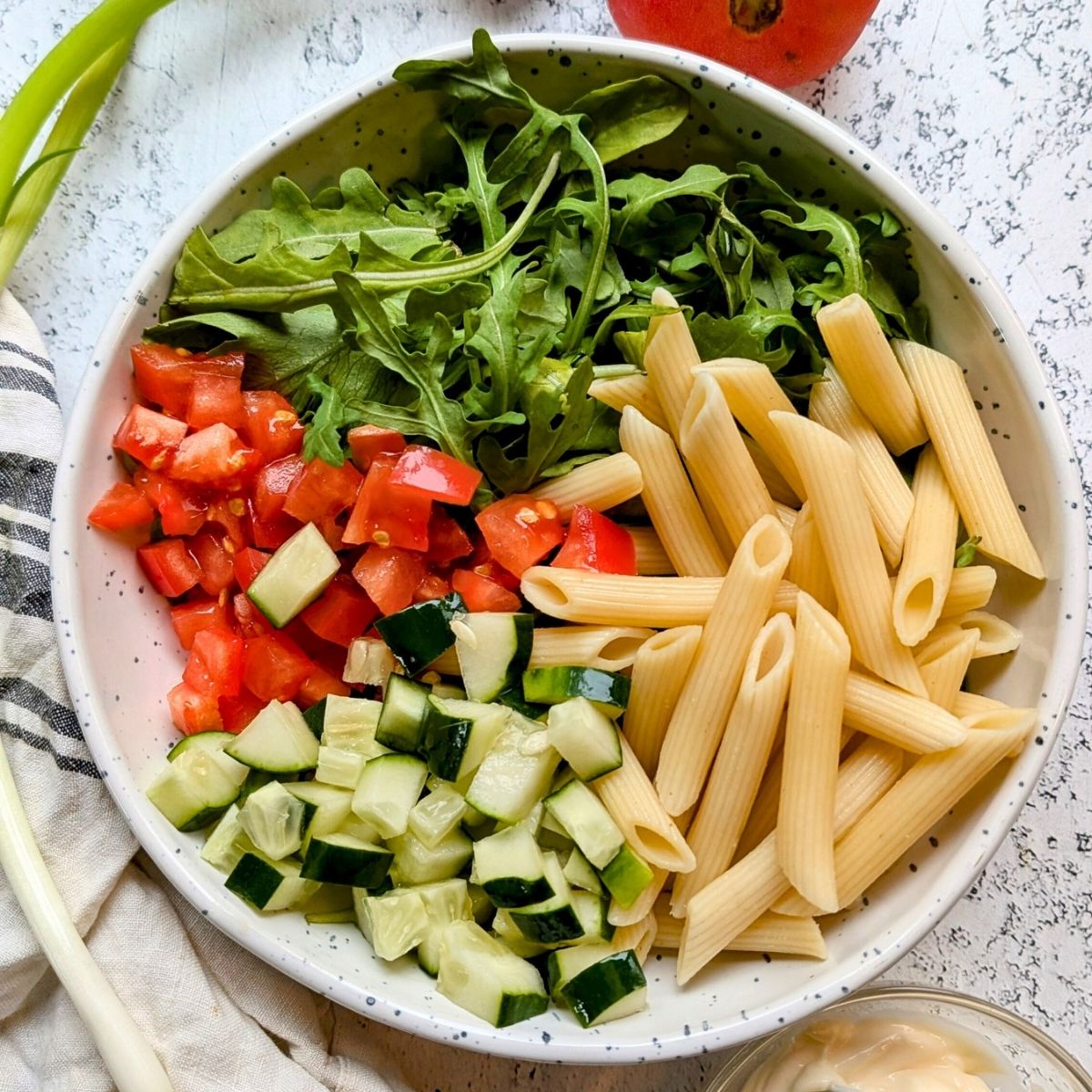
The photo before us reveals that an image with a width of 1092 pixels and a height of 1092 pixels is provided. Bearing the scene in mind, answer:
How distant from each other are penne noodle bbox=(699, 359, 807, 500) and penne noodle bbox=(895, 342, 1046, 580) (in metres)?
0.20

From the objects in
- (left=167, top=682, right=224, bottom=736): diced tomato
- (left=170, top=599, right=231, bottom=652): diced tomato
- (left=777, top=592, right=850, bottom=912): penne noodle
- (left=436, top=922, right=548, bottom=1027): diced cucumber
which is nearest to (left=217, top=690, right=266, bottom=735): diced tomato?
(left=167, top=682, right=224, bottom=736): diced tomato

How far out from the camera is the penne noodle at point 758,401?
1.48 meters

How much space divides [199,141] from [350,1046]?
159 cm

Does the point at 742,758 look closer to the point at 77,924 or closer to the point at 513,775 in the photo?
the point at 513,775

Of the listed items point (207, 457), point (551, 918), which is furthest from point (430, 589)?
point (551, 918)

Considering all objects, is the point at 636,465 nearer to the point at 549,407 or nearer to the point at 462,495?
the point at 549,407

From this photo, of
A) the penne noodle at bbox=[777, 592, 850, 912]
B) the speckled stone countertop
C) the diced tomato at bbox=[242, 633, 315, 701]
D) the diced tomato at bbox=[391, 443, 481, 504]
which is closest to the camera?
the penne noodle at bbox=[777, 592, 850, 912]

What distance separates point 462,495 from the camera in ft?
4.98

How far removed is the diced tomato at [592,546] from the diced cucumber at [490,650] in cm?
12

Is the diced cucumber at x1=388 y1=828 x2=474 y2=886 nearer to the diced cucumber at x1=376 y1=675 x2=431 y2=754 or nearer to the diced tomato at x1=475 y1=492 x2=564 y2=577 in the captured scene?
the diced cucumber at x1=376 y1=675 x2=431 y2=754

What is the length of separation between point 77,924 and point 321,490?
0.79m

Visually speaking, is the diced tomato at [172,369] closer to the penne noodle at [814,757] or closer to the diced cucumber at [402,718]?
the diced cucumber at [402,718]

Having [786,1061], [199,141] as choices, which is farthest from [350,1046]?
[199,141]

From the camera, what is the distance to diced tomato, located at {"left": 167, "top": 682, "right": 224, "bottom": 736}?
162 centimetres
